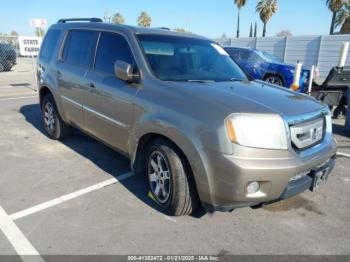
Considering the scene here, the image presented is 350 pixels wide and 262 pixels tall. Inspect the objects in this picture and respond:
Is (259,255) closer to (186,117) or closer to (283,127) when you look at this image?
(283,127)

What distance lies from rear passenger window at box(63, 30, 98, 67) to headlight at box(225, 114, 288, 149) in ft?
8.12

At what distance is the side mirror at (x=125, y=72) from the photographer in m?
3.40

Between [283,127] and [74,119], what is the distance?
10.6 ft

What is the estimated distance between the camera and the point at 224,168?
2.67 metres

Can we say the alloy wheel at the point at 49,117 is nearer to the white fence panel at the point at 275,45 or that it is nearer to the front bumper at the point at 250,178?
the front bumper at the point at 250,178

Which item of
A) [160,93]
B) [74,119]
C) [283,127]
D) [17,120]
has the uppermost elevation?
[160,93]

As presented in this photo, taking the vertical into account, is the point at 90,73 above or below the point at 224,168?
above

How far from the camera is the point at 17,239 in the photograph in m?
2.89

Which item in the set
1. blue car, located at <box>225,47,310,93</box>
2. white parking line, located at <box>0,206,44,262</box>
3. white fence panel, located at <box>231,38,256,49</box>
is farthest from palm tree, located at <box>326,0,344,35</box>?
white parking line, located at <box>0,206,44,262</box>

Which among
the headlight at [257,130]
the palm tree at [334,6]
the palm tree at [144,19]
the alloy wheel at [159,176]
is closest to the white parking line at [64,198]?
the alloy wheel at [159,176]

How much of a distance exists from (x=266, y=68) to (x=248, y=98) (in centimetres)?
978

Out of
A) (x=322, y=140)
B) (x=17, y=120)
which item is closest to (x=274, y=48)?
(x=17, y=120)

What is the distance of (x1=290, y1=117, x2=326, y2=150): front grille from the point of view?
2836 millimetres

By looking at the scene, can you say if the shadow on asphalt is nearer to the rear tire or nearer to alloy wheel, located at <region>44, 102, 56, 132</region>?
the rear tire
